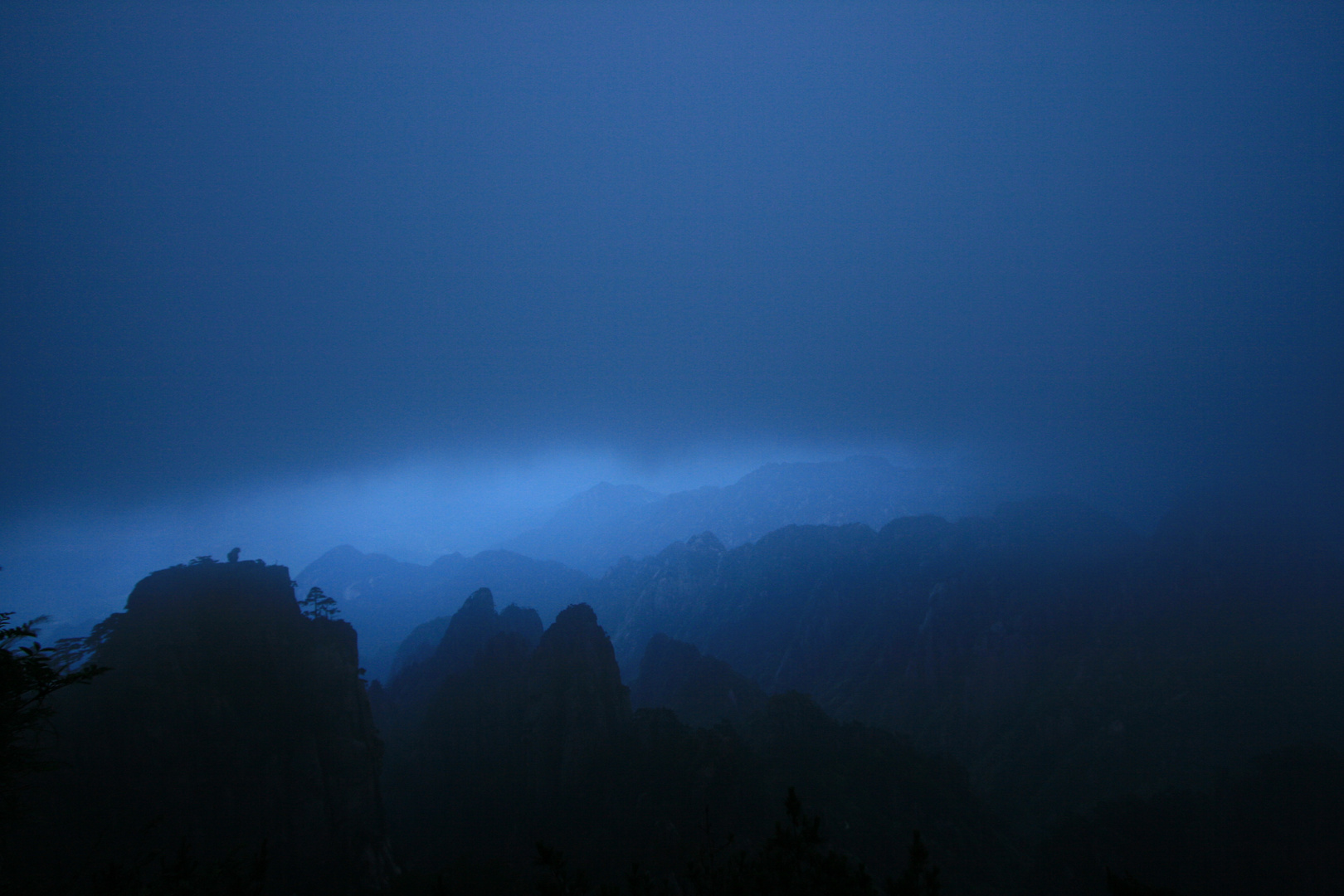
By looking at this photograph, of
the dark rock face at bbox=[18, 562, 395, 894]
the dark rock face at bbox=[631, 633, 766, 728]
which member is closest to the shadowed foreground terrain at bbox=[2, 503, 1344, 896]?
the dark rock face at bbox=[18, 562, 395, 894]

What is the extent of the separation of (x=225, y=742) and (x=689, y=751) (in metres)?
47.6

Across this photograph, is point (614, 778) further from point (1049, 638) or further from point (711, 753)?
point (1049, 638)

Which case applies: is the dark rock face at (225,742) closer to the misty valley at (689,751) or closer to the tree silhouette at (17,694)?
the misty valley at (689,751)

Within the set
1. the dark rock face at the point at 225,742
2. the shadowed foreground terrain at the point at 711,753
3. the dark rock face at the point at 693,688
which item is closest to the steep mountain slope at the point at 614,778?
the shadowed foreground terrain at the point at 711,753

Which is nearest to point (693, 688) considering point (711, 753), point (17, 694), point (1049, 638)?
point (711, 753)

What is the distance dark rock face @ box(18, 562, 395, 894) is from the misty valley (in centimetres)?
20

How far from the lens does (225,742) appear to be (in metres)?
42.0

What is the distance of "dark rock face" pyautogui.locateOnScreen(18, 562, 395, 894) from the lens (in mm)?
36250

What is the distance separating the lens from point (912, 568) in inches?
6629

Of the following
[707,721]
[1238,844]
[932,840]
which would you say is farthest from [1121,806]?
[707,721]

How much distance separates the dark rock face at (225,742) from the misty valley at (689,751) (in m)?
0.20

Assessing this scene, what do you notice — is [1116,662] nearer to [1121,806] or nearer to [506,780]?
[1121,806]

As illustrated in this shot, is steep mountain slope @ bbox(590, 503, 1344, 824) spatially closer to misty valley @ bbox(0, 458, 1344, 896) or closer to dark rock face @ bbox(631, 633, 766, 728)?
misty valley @ bbox(0, 458, 1344, 896)

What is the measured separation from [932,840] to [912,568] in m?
119
